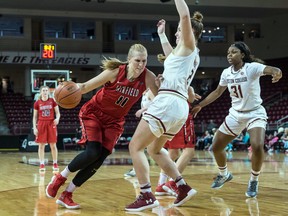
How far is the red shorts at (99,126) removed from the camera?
519 centimetres

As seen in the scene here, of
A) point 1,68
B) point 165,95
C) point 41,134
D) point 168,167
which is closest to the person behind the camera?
point 165,95

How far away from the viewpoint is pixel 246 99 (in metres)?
6.25

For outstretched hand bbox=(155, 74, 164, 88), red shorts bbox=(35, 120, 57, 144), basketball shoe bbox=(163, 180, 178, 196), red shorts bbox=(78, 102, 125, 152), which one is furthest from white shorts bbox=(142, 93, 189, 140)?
red shorts bbox=(35, 120, 57, 144)

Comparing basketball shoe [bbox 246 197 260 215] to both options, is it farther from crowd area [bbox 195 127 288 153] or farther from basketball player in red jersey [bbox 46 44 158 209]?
crowd area [bbox 195 127 288 153]

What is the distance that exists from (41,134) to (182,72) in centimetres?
596

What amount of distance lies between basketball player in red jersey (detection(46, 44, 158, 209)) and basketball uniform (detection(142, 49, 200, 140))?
28 centimetres

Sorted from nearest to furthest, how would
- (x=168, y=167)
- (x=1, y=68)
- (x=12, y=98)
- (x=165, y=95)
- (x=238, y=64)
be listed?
(x=165, y=95), (x=168, y=167), (x=238, y=64), (x=12, y=98), (x=1, y=68)

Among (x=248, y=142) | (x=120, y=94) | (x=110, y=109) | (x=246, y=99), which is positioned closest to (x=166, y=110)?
(x=120, y=94)

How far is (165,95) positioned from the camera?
4820mm

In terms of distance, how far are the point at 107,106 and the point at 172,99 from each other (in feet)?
2.54

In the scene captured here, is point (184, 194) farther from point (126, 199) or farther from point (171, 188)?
point (171, 188)

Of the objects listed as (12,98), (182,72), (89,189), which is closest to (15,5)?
(12,98)

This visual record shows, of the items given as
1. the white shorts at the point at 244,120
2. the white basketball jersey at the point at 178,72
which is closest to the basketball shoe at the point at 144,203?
the white basketball jersey at the point at 178,72

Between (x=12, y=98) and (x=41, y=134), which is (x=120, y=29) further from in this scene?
(x=41, y=134)
